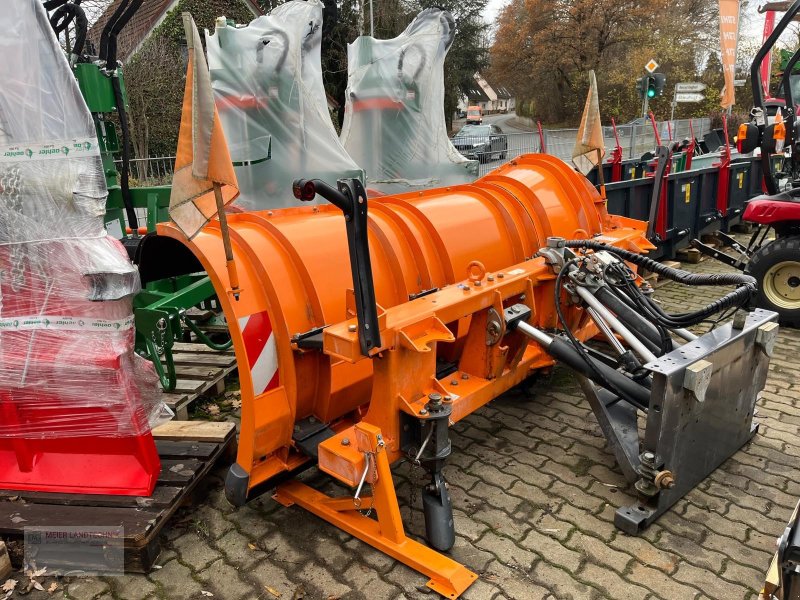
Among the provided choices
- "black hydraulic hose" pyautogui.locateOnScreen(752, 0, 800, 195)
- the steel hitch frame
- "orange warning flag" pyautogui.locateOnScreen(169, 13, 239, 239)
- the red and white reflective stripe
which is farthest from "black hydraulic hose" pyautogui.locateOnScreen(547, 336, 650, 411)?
"black hydraulic hose" pyautogui.locateOnScreen(752, 0, 800, 195)

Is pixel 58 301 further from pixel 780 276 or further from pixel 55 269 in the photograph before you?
pixel 780 276

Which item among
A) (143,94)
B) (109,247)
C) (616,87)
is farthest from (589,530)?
(616,87)

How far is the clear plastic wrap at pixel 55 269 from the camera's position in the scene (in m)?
2.48

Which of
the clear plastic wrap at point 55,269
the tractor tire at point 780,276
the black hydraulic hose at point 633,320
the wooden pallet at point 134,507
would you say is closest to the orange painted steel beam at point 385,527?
the wooden pallet at point 134,507

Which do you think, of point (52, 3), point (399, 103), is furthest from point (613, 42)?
point (52, 3)

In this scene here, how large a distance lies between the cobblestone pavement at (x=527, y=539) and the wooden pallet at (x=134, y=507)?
147 millimetres

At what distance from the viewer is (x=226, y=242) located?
2.15 meters

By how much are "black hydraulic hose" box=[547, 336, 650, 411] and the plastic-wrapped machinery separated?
2013mm

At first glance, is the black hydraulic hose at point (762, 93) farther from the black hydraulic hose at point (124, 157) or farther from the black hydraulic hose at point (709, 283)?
the black hydraulic hose at point (124, 157)

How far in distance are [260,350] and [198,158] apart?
788 mm

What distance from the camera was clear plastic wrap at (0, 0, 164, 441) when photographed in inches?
97.7

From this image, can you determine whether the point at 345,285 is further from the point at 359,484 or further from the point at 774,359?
the point at 774,359

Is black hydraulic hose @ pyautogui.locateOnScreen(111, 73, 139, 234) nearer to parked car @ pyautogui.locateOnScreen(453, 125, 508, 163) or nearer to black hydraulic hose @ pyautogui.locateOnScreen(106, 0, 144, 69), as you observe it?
black hydraulic hose @ pyautogui.locateOnScreen(106, 0, 144, 69)

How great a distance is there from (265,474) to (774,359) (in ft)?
13.1
